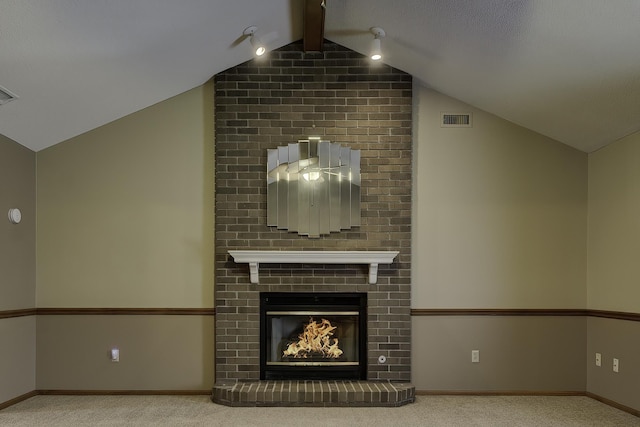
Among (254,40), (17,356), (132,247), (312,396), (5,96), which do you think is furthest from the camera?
(132,247)

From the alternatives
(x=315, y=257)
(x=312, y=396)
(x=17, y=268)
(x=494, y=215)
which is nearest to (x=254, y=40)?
(x=315, y=257)

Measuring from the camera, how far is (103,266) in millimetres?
5148

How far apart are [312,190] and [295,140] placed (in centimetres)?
45

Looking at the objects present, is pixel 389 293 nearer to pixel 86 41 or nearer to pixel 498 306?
pixel 498 306

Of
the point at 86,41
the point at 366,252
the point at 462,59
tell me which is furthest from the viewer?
the point at 366,252

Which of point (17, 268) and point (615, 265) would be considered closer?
point (615, 265)

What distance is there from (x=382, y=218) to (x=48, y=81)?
8.85 ft

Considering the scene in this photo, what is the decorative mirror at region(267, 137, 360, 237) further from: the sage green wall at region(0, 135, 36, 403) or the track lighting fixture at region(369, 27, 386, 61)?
the sage green wall at region(0, 135, 36, 403)

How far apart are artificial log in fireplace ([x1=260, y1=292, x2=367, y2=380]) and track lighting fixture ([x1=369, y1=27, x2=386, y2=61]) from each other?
193 centimetres

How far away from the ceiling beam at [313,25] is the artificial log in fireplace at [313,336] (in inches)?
80.6

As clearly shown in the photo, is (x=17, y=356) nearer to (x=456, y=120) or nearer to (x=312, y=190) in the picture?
(x=312, y=190)

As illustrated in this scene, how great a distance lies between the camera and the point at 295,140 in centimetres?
511

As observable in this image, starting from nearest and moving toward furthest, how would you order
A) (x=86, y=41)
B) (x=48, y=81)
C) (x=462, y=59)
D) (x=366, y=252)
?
(x=86, y=41) < (x=48, y=81) < (x=462, y=59) < (x=366, y=252)

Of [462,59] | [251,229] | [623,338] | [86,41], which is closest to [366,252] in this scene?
[251,229]
